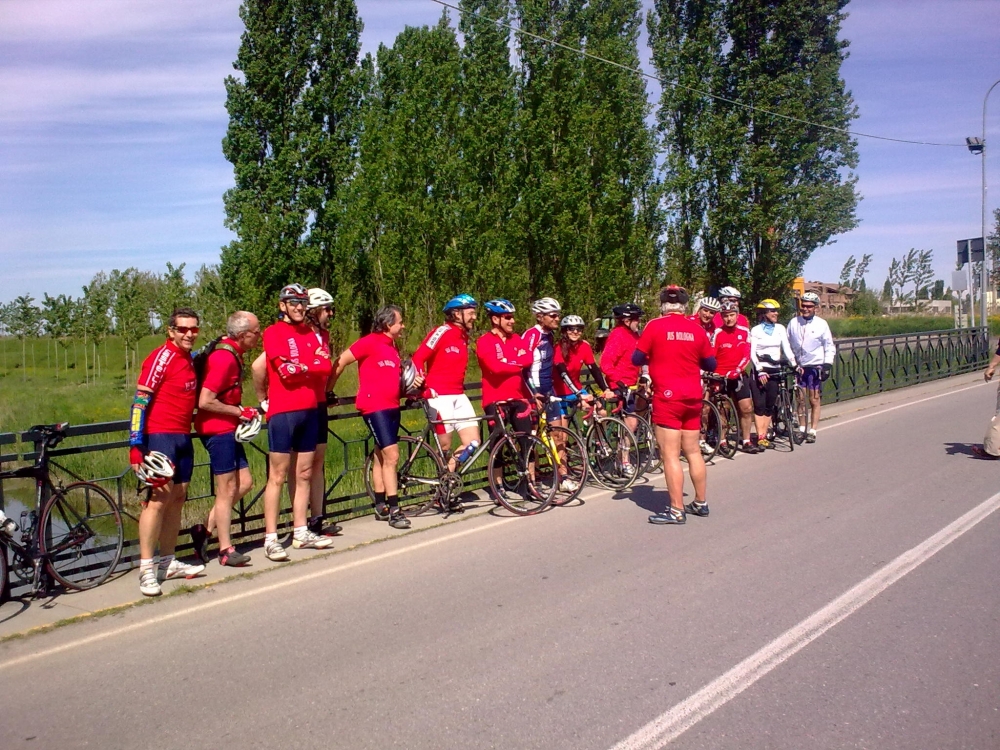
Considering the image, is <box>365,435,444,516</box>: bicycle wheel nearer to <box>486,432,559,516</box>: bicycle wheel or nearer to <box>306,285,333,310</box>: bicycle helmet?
<box>486,432,559,516</box>: bicycle wheel

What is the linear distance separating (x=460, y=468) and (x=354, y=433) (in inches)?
76.7

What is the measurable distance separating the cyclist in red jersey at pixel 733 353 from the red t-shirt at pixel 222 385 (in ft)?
22.0

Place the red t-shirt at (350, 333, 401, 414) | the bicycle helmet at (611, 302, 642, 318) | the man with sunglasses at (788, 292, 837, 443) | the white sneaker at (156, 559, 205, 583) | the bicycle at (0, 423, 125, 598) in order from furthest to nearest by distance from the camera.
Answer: the man with sunglasses at (788, 292, 837, 443), the bicycle helmet at (611, 302, 642, 318), the red t-shirt at (350, 333, 401, 414), the white sneaker at (156, 559, 205, 583), the bicycle at (0, 423, 125, 598)

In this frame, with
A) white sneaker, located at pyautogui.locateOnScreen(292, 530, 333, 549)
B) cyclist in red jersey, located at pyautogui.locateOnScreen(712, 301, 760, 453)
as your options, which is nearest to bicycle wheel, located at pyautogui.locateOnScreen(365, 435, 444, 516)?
white sneaker, located at pyautogui.locateOnScreen(292, 530, 333, 549)

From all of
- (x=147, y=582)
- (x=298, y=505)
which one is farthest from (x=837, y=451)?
(x=147, y=582)

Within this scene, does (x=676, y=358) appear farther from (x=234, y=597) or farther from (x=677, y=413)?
(x=234, y=597)

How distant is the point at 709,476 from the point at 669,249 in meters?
20.9

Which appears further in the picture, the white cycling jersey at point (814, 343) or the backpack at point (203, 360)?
the white cycling jersey at point (814, 343)

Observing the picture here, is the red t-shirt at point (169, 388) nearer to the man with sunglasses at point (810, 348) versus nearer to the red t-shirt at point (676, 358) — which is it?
the red t-shirt at point (676, 358)

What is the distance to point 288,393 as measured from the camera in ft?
23.0

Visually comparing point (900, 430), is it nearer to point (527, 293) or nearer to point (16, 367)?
point (527, 293)

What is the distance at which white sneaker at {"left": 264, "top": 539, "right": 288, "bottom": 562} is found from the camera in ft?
22.7

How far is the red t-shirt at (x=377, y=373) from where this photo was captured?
7.91m

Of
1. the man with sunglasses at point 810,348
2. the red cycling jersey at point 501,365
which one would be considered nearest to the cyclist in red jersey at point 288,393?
the red cycling jersey at point 501,365
